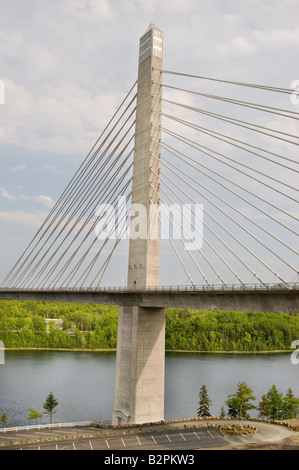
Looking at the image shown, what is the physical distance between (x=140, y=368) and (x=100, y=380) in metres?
24.1

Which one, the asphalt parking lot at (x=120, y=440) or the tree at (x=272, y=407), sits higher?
the asphalt parking lot at (x=120, y=440)

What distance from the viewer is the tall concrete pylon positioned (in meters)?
30.4

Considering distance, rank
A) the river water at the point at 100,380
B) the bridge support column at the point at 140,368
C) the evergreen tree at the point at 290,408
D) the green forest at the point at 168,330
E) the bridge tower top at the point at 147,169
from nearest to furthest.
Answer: the bridge support column at the point at 140,368 → the bridge tower top at the point at 147,169 → the evergreen tree at the point at 290,408 → the river water at the point at 100,380 → the green forest at the point at 168,330

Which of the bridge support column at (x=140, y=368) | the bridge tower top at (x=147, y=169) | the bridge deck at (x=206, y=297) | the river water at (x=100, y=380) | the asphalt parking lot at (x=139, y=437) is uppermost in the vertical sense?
the bridge tower top at (x=147, y=169)

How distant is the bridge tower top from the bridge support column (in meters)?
2.80

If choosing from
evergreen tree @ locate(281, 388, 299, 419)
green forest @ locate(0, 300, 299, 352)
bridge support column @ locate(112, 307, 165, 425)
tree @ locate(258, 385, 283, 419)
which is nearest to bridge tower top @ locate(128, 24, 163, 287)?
bridge support column @ locate(112, 307, 165, 425)

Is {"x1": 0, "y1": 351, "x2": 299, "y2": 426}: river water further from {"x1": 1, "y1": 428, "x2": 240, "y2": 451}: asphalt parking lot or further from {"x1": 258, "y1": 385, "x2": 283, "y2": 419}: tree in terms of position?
{"x1": 1, "y1": 428, "x2": 240, "y2": 451}: asphalt parking lot

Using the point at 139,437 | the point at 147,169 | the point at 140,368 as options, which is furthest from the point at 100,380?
the point at 147,169

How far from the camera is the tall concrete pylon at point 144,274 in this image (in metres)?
30.4

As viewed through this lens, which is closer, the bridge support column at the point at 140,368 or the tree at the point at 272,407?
the bridge support column at the point at 140,368

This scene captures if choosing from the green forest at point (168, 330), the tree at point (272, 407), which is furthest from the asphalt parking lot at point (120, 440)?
the green forest at point (168, 330)

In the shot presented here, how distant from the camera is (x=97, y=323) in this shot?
9638cm

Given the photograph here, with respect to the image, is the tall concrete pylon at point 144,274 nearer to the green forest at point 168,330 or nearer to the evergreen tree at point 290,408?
the evergreen tree at point 290,408
